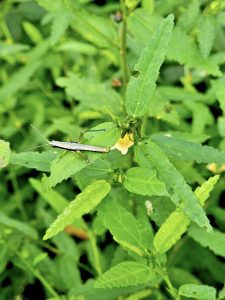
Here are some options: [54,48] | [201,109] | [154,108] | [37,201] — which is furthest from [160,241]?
[54,48]

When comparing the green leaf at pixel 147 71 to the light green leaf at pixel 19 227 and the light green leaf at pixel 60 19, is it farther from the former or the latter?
the light green leaf at pixel 19 227

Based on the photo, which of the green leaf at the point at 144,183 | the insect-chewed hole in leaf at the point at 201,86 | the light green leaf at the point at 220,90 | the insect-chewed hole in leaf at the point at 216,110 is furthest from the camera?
the insect-chewed hole in leaf at the point at 201,86

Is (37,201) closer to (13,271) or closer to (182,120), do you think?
(13,271)

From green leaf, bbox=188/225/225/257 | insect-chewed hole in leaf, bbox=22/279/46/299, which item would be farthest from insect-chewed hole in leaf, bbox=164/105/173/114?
insect-chewed hole in leaf, bbox=22/279/46/299

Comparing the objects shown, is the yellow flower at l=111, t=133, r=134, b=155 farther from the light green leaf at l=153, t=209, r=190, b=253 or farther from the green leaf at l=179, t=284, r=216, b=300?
the green leaf at l=179, t=284, r=216, b=300

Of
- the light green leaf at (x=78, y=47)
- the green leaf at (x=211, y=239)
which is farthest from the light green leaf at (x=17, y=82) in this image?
the green leaf at (x=211, y=239)

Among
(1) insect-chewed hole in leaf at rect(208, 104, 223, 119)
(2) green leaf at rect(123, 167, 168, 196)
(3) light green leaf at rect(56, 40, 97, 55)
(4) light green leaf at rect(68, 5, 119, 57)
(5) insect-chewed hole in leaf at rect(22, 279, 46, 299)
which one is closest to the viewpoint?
(2) green leaf at rect(123, 167, 168, 196)
